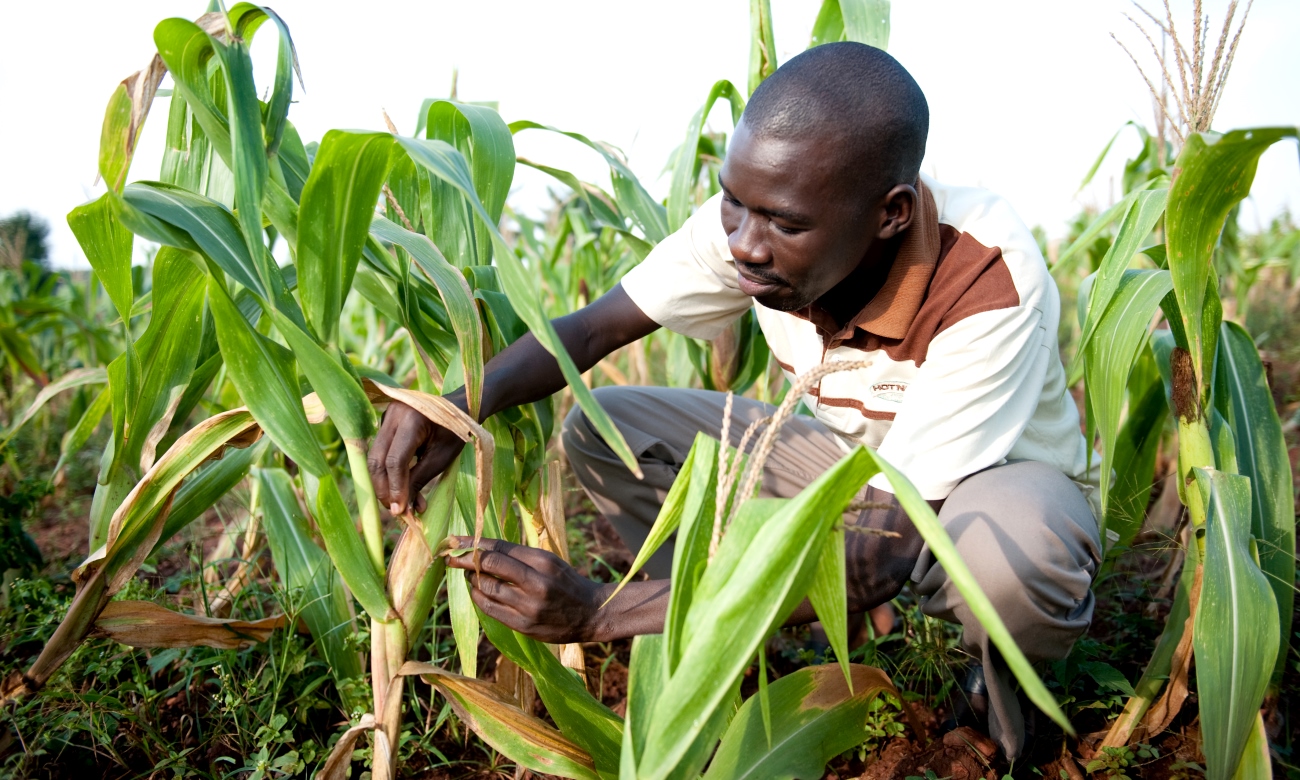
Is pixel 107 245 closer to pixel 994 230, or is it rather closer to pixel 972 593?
pixel 972 593

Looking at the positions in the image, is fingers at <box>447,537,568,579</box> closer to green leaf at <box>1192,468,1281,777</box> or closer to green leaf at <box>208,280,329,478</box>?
green leaf at <box>208,280,329,478</box>

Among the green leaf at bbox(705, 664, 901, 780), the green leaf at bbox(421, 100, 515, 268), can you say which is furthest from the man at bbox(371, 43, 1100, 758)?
the green leaf at bbox(421, 100, 515, 268)

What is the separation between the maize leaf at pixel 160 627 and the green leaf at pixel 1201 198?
1576mm

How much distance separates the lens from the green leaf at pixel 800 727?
118 cm

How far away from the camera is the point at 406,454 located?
Answer: 1218 millimetres

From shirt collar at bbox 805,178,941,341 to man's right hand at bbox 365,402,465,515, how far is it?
74cm

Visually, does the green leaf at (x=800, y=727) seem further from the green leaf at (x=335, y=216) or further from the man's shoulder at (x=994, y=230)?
the green leaf at (x=335, y=216)

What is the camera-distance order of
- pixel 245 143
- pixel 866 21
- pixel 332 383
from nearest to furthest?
1. pixel 245 143
2. pixel 332 383
3. pixel 866 21

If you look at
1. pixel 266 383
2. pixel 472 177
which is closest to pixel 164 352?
pixel 266 383

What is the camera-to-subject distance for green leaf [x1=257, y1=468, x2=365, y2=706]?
1.60m

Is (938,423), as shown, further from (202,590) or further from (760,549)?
(202,590)

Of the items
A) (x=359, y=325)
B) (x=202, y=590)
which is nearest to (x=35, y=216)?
(x=359, y=325)

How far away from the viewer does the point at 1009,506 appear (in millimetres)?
1371

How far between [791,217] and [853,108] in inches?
7.3
